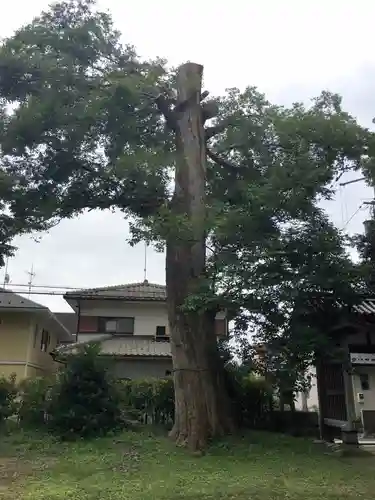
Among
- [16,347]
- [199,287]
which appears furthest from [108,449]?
[16,347]

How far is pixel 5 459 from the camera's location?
8.99 m

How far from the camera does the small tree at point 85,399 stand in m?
11.0

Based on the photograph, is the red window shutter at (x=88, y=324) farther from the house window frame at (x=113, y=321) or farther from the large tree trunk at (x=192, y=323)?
the large tree trunk at (x=192, y=323)

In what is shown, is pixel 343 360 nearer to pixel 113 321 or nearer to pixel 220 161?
pixel 220 161

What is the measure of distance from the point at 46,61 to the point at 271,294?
661cm

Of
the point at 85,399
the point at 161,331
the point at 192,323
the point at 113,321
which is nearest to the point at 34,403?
the point at 85,399

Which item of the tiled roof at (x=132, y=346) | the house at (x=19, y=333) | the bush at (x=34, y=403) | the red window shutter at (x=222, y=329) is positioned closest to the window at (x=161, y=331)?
the tiled roof at (x=132, y=346)

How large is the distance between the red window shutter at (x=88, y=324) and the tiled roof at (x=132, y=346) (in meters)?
0.72

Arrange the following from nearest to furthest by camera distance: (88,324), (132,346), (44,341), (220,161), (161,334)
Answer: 1. (220,161)
2. (132,346)
3. (88,324)
4. (161,334)
5. (44,341)

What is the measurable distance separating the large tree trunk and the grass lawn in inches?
23.1

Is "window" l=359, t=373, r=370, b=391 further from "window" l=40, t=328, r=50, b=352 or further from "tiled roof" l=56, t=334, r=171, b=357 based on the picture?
"window" l=40, t=328, r=50, b=352

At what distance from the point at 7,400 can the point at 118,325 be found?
8.94 m

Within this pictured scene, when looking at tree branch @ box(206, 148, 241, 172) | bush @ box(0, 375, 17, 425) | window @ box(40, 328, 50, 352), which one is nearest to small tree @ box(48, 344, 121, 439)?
bush @ box(0, 375, 17, 425)

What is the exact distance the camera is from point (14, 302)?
63.9 ft
